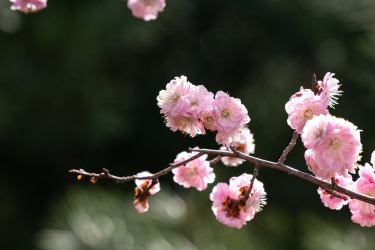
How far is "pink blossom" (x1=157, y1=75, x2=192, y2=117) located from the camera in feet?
1.52

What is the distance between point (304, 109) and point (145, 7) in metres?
0.28

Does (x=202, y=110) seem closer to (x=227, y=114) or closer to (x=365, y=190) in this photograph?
(x=227, y=114)

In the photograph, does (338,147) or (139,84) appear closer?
(338,147)

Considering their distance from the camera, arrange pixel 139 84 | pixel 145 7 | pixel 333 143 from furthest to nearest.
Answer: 1. pixel 139 84
2. pixel 145 7
3. pixel 333 143

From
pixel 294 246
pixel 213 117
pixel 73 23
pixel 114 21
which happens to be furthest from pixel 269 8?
pixel 213 117

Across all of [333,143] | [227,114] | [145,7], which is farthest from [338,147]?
[145,7]

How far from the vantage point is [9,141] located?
152cm

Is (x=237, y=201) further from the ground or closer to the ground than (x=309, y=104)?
closer to the ground

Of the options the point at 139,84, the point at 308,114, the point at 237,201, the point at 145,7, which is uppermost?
the point at 139,84

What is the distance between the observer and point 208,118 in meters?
0.47

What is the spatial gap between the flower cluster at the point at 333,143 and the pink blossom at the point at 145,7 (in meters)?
0.29

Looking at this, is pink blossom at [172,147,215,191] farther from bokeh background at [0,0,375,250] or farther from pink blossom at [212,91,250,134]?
bokeh background at [0,0,375,250]

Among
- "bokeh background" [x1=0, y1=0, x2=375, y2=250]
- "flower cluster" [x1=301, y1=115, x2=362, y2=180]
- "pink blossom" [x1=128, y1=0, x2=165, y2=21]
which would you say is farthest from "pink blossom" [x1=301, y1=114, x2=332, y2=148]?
"bokeh background" [x1=0, y1=0, x2=375, y2=250]

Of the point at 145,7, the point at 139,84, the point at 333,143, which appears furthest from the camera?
the point at 139,84
